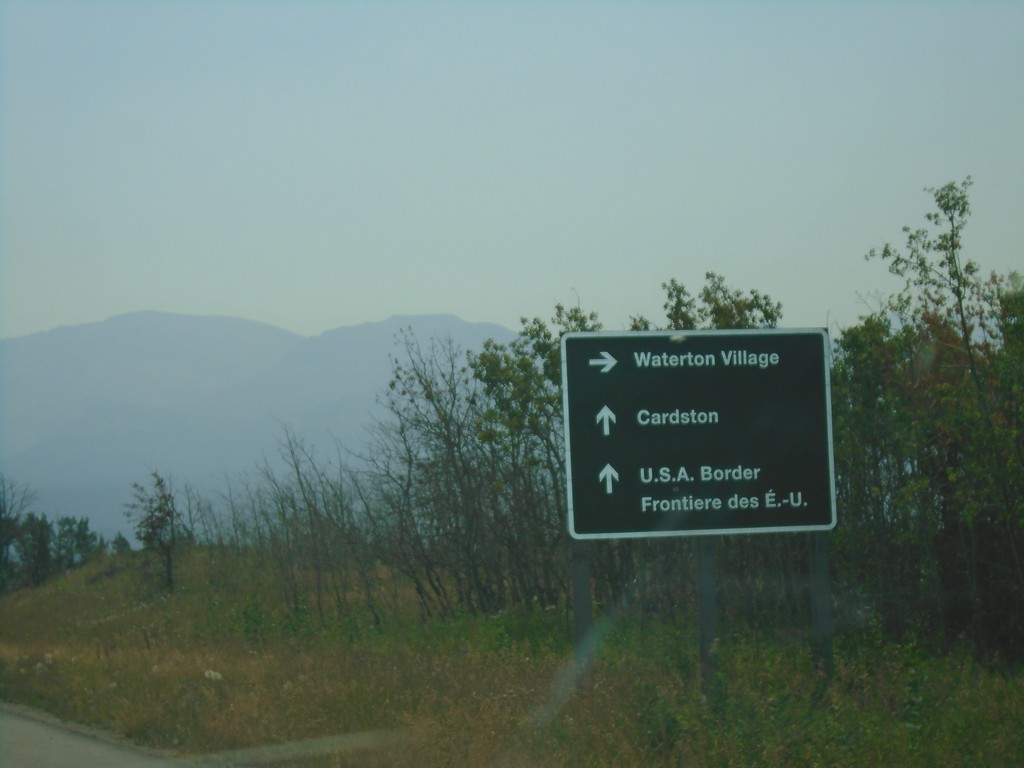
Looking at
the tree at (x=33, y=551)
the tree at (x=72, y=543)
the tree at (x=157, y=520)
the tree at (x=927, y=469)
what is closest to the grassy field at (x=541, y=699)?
the tree at (x=927, y=469)

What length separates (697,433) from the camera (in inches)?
387

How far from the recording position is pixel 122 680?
1402 cm

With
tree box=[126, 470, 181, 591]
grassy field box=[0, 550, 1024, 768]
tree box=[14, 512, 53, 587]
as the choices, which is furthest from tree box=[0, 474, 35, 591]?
grassy field box=[0, 550, 1024, 768]

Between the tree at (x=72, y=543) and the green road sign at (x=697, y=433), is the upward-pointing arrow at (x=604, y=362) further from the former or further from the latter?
the tree at (x=72, y=543)

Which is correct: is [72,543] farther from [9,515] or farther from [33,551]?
[33,551]

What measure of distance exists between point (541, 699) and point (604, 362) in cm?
302

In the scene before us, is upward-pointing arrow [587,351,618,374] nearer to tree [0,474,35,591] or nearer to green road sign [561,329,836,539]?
green road sign [561,329,836,539]

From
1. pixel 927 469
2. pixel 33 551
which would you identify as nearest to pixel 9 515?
pixel 33 551

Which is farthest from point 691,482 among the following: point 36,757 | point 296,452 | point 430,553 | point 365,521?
point 296,452

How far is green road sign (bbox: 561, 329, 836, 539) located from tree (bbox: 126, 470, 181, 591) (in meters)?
22.2

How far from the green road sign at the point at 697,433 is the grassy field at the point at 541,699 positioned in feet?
4.88

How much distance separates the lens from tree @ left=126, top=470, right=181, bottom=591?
97.8 feet

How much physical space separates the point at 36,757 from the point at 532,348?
998 cm

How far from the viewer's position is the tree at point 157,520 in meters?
29.8
